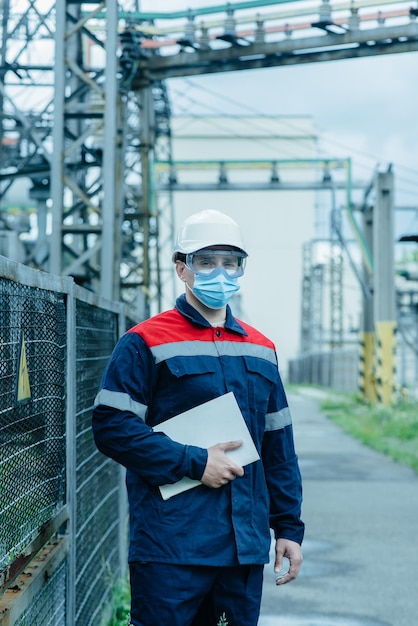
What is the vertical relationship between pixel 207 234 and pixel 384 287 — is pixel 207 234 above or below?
above

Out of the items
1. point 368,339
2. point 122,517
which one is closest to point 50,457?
point 122,517

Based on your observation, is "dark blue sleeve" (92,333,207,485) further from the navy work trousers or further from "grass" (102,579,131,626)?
"grass" (102,579,131,626)

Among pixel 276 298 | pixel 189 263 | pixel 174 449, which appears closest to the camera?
pixel 174 449

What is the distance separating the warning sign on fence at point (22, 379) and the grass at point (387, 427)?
11.9m

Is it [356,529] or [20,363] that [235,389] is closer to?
[20,363]

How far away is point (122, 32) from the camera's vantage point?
1827 cm

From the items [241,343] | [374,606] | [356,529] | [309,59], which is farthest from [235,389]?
[309,59]

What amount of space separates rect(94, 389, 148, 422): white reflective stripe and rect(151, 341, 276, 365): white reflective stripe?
0.50 feet

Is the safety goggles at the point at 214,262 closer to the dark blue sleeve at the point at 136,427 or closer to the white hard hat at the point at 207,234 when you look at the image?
the white hard hat at the point at 207,234

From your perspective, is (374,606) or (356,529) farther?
(356,529)

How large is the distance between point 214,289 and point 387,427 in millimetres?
17699

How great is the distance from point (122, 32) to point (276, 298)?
171 ft

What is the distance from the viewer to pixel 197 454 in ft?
11.6

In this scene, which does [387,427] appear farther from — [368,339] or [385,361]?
[368,339]
